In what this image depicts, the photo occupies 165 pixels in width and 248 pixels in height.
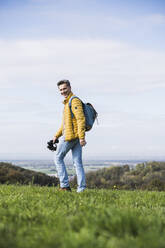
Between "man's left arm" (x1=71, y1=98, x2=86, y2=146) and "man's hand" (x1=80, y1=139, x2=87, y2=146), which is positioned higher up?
"man's left arm" (x1=71, y1=98, x2=86, y2=146)

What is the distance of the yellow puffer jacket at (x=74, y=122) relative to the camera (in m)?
7.17

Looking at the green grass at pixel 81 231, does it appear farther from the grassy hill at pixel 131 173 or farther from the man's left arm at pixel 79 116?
the grassy hill at pixel 131 173

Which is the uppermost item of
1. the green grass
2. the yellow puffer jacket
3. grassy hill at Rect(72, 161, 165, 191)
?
the yellow puffer jacket

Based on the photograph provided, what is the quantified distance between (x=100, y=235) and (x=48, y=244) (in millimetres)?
483

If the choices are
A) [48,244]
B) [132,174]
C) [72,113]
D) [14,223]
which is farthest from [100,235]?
[132,174]

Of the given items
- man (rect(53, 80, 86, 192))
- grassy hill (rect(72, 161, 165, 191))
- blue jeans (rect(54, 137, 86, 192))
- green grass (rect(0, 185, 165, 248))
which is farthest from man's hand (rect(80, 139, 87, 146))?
grassy hill (rect(72, 161, 165, 191))

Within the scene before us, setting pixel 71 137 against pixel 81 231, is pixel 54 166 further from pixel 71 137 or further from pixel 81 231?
pixel 81 231

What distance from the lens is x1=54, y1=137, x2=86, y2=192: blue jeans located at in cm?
748

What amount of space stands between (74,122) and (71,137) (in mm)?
369

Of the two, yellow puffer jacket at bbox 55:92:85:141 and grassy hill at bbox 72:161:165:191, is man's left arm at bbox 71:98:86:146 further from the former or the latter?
grassy hill at bbox 72:161:165:191

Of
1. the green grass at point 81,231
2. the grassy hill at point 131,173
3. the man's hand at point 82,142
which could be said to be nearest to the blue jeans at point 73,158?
the man's hand at point 82,142

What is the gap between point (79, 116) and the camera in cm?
722

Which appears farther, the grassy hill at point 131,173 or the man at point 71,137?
the grassy hill at point 131,173

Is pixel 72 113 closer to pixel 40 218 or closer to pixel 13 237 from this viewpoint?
pixel 40 218
